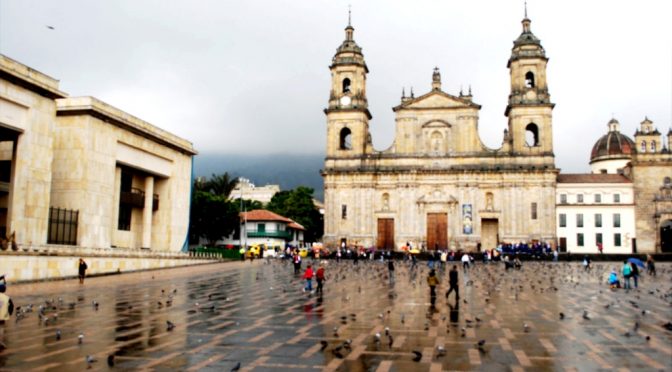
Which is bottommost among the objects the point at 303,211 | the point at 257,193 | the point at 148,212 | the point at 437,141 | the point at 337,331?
the point at 337,331

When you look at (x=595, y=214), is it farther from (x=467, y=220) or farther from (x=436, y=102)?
(x=436, y=102)

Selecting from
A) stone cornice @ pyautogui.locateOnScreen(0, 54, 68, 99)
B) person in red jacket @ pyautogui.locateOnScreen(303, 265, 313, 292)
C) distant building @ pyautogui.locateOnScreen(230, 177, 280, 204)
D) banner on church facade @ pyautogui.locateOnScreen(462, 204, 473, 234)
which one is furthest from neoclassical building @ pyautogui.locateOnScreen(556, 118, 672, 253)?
distant building @ pyautogui.locateOnScreen(230, 177, 280, 204)

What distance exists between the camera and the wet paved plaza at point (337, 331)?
27.9ft

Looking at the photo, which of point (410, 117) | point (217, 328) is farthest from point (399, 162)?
point (217, 328)

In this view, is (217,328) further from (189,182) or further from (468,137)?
(468,137)

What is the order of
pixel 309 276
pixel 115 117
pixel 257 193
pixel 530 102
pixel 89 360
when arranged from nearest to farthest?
pixel 89 360
pixel 309 276
pixel 115 117
pixel 530 102
pixel 257 193

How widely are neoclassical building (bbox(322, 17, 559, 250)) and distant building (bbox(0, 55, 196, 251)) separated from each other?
69.4 feet

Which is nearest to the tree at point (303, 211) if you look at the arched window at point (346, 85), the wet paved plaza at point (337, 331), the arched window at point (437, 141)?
the arched window at point (346, 85)

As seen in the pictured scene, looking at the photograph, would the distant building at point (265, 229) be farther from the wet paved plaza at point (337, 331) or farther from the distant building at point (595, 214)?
the wet paved plaza at point (337, 331)

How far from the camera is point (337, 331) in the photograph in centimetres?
1125

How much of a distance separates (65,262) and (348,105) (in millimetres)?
40184

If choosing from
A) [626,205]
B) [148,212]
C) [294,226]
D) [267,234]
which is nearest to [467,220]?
[626,205]

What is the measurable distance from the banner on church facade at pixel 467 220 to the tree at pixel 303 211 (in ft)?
99.3

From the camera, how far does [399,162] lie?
60.9 metres
